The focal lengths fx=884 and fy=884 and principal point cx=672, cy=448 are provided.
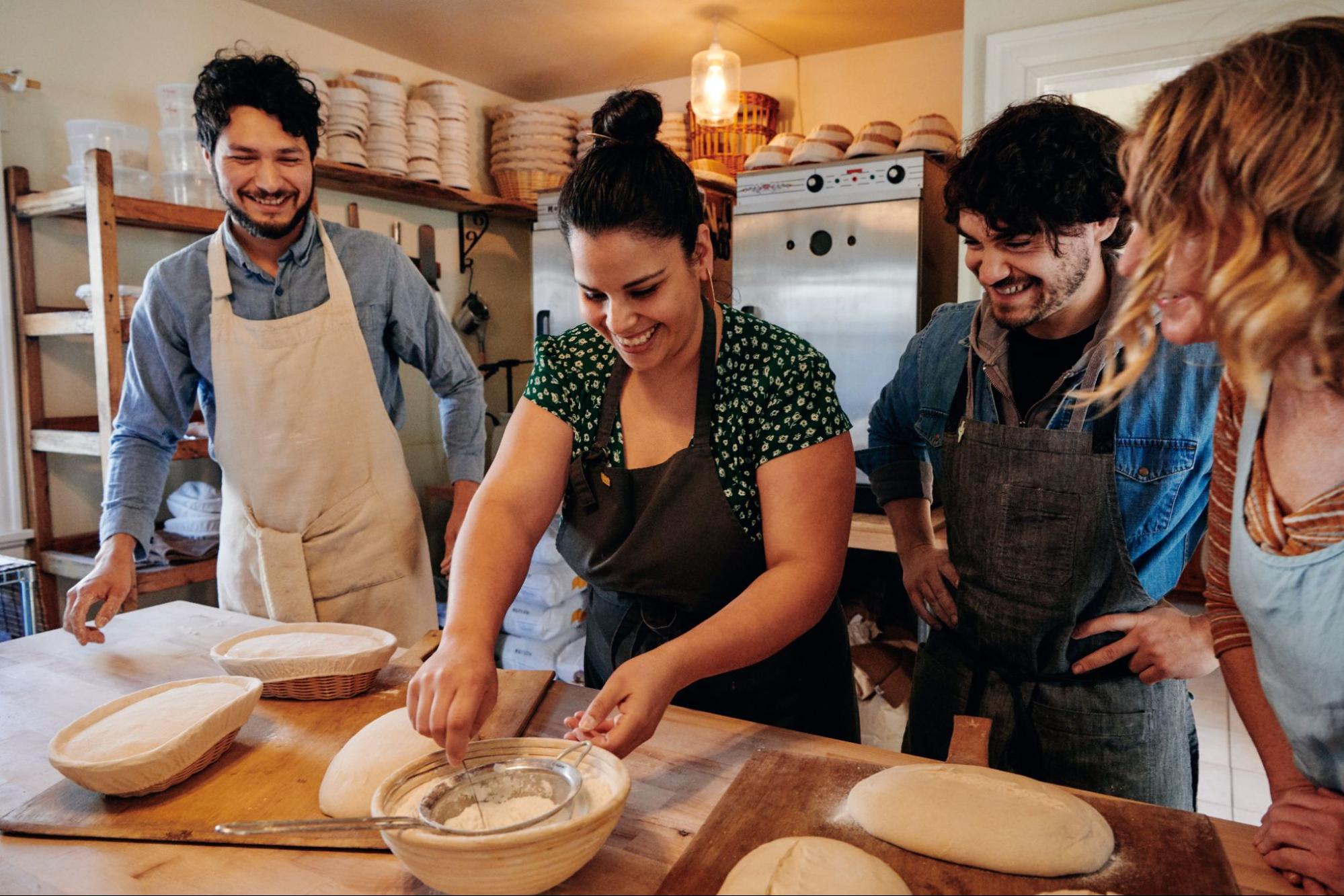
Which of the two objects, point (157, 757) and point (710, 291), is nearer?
point (157, 757)

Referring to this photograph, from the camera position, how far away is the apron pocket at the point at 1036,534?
1.35 m

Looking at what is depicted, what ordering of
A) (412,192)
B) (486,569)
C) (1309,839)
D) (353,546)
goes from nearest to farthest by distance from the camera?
1. (1309,839)
2. (486,569)
3. (353,546)
4. (412,192)

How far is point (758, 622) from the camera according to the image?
1.14 metres

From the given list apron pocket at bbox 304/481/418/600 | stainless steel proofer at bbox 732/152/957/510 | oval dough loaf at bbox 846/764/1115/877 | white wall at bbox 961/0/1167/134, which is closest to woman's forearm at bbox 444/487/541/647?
oval dough loaf at bbox 846/764/1115/877

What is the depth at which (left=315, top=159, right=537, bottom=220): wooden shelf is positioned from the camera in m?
3.45

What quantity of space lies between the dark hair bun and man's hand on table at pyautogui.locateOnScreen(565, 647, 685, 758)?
0.72 meters

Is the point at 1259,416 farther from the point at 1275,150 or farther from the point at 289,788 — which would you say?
the point at 289,788

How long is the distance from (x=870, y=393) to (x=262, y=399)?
2.27 m

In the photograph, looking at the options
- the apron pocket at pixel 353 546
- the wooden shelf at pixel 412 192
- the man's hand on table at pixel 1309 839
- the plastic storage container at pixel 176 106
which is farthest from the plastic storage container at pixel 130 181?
the man's hand on table at pixel 1309 839

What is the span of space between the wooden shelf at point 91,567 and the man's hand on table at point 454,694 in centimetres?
192

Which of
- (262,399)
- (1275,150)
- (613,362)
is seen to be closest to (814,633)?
(613,362)

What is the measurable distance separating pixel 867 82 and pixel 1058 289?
10.2 ft

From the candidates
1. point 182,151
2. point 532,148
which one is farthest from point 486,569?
point 532,148

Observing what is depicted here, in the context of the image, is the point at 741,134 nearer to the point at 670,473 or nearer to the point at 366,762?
the point at 670,473
